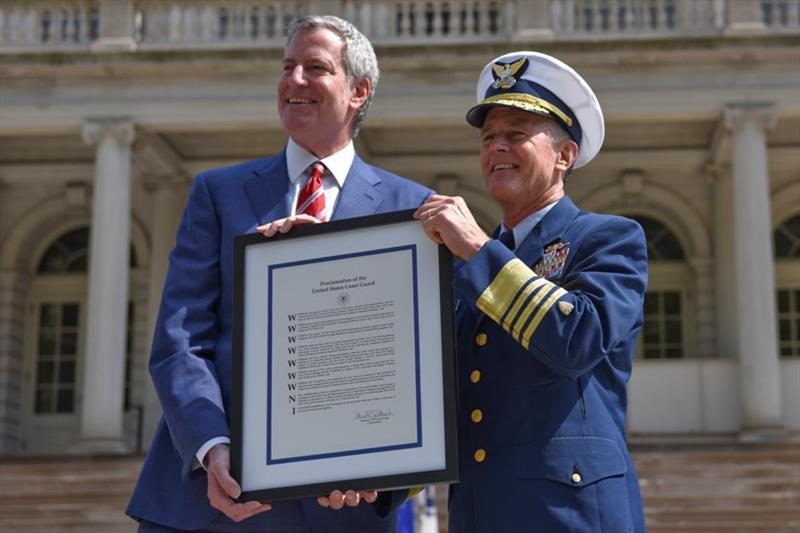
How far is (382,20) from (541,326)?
15695 millimetres

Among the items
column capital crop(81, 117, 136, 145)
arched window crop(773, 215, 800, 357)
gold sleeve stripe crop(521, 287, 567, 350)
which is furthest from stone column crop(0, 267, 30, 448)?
gold sleeve stripe crop(521, 287, 567, 350)

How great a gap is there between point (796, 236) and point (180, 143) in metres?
9.38

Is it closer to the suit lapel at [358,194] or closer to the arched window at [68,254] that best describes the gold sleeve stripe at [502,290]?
the suit lapel at [358,194]

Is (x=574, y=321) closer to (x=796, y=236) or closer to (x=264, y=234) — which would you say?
(x=264, y=234)

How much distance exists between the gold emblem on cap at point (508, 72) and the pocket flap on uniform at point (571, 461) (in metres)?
1.00

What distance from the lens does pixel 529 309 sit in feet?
10.9

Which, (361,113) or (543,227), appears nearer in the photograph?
(543,227)

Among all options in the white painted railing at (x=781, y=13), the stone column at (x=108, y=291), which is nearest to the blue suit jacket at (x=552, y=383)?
the stone column at (x=108, y=291)

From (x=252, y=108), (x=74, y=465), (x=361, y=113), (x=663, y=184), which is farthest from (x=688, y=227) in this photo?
(x=361, y=113)

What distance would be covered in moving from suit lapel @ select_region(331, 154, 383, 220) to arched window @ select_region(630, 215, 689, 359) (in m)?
17.0

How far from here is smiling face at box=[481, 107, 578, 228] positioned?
11.9 ft

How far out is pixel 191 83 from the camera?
18031 mm

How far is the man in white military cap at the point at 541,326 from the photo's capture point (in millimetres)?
3326

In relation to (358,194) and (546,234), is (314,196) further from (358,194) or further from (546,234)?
(546,234)
